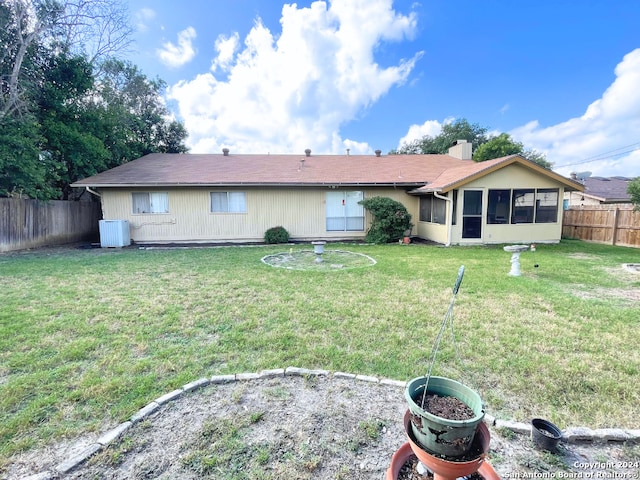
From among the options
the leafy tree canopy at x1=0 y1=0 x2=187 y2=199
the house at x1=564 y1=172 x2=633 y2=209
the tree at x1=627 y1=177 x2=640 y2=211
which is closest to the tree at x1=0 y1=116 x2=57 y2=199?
the leafy tree canopy at x1=0 y1=0 x2=187 y2=199

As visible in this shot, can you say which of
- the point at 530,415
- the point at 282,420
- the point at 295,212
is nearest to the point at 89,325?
the point at 282,420

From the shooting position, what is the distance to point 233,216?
12258mm

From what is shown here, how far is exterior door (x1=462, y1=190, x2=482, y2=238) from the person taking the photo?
10.6 metres

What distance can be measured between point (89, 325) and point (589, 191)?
2504 centimetres

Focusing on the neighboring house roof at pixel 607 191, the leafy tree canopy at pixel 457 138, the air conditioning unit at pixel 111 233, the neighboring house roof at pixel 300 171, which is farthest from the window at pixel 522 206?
the leafy tree canopy at pixel 457 138

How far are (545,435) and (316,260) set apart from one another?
6.51 metres

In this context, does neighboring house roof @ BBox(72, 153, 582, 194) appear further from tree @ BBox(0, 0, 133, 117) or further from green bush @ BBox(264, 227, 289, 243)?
tree @ BBox(0, 0, 133, 117)

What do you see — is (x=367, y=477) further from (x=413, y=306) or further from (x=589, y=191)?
(x=589, y=191)

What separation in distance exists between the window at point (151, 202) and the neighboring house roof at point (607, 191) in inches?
807

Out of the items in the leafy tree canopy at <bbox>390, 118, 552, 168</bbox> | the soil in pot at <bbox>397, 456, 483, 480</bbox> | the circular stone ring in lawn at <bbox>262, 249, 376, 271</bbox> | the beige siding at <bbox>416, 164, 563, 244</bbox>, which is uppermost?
the leafy tree canopy at <bbox>390, 118, 552, 168</bbox>

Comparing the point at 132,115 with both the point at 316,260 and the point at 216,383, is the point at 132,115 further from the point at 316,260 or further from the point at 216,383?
the point at 216,383

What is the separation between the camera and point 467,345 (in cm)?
343

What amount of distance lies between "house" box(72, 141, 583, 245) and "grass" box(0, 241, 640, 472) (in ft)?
13.6

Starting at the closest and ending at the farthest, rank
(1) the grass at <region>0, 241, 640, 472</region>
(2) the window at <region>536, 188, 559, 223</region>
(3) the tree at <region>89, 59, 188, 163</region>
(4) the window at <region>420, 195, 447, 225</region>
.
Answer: (1) the grass at <region>0, 241, 640, 472</region>, (2) the window at <region>536, 188, 559, 223</region>, (4) the window at <region>420, 195, 447, 225</region>, (3) the tree at <region>89, 59, 188, 163</region>
